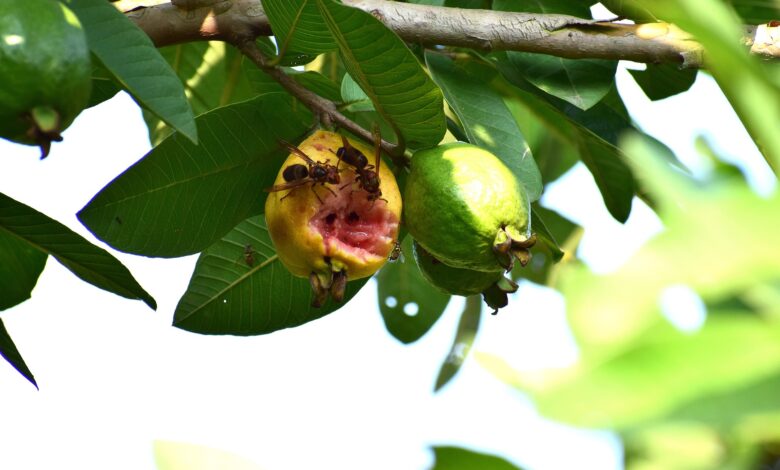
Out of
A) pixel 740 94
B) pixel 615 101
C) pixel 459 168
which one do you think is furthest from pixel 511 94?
pixel 740 94

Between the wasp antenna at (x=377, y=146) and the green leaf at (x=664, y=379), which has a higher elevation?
the green leaf at (x=664, y=379)

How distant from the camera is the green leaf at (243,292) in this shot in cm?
152

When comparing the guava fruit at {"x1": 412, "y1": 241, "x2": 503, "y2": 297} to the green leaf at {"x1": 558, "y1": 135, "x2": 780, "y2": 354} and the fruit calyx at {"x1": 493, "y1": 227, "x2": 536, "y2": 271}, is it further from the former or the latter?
the green leaf at {"x1": 558, "y1": 135, "x2": 780, "y2": 354}

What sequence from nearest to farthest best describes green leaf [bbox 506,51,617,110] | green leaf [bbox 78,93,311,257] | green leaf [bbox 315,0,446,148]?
green leaf [bbox 315,0,446,148] → green leaf [bbox 78,93,311,257] → green leaf [bbox 506,51,617,110]

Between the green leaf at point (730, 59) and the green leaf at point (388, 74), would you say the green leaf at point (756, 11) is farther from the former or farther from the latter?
the green leaf at point (730, 59)

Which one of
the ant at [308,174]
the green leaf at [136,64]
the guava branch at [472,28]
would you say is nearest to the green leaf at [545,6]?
the guava branch at [472,28]

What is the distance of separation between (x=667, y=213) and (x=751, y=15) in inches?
52.3

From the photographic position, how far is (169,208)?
1.31 m

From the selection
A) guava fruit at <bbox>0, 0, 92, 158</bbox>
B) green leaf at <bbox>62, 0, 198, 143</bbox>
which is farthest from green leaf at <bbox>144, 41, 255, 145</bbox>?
guava fruit at <bbox>0, 0, 92, 158</bbox>

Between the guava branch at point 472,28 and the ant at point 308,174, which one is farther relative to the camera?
the guava branch at point 472,28

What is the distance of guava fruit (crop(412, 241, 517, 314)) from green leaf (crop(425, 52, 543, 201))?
13cm

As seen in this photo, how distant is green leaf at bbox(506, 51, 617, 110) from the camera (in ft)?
4.99

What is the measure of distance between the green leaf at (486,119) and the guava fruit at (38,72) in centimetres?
58

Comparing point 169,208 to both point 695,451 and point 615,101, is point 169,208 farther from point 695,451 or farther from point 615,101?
point 695,451
